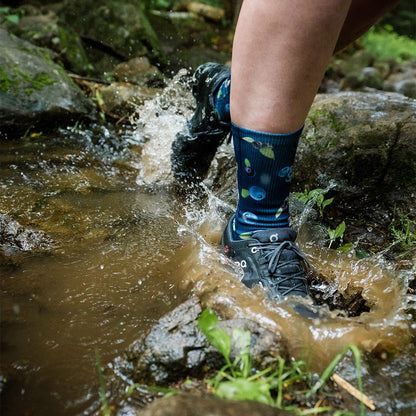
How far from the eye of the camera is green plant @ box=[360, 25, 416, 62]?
843 centimetres

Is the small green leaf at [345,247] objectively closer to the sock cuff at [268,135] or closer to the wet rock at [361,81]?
the sock cuff at [268,135]

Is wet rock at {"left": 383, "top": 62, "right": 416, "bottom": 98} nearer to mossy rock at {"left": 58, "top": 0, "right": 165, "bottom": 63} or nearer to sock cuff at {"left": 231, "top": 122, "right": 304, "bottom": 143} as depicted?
mossy rock at {"left": 58, "top": 0, "right": 165, "bottom": 63}

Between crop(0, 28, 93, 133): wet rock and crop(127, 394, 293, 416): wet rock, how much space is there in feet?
7.65

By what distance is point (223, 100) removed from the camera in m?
1.76

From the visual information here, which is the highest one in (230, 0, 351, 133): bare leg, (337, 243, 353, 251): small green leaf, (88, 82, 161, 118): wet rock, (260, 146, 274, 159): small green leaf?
(230, 0, 351, 133): bare leg

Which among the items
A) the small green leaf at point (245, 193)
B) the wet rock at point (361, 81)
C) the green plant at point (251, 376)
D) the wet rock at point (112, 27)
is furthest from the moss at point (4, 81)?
the wet rock at point (361, 81)

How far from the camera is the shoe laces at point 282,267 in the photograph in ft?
4.16

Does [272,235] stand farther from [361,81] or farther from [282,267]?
[361,81]

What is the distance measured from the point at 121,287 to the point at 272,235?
0.55m

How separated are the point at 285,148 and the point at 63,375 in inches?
35.6

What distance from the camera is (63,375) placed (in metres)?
0.95

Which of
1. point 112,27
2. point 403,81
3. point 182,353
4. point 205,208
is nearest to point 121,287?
point 182,353

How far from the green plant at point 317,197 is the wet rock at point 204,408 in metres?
1.13

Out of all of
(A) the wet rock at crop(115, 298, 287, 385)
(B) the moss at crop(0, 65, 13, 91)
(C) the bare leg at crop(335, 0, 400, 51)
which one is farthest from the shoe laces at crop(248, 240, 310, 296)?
(B) the moss at crop(0, 65, 13, 91)
